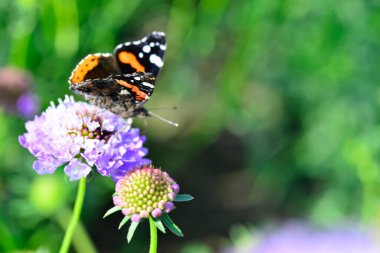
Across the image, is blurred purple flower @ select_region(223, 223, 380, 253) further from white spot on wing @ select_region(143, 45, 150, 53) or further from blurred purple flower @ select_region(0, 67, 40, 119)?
blurred purple flower @ select_region(0, 67, 40, 119)

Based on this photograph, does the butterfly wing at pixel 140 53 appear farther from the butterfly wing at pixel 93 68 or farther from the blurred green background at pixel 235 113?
the blurred green background at pixel 235 113

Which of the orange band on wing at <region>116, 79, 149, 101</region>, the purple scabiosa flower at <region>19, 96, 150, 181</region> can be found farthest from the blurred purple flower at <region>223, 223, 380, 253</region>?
the orange band on wing at <region>116, 79, 149, 101</region>

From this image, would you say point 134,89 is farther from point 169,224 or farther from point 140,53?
point 169,224

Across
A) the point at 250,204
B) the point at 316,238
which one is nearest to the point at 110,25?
the point at 250,204

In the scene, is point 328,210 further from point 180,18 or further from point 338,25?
point 180,18

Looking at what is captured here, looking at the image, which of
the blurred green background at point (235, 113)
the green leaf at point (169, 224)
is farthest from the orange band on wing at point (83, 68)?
the blurred green background at point (235, 113)

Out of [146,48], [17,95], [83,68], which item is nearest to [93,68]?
[83,68]
